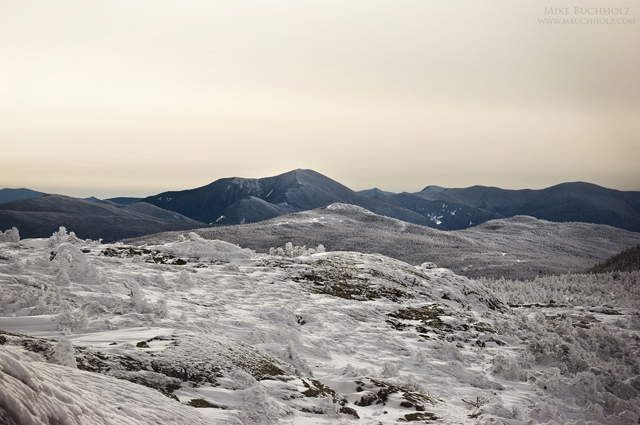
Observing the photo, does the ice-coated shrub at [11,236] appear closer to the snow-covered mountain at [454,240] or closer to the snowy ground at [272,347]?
the snowy ground at [272,347]

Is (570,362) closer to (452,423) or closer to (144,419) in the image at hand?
(452,423)

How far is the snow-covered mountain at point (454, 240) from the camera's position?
87.3m

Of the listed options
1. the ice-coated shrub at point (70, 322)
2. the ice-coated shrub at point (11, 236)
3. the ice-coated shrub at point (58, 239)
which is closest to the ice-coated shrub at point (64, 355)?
the ice-coated shrub at point (70, 322)

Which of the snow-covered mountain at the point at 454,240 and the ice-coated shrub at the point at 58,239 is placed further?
the snow-covered mountain at the point at 454,240

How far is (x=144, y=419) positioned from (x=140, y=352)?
2621 millimetres

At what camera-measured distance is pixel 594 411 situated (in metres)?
10.7

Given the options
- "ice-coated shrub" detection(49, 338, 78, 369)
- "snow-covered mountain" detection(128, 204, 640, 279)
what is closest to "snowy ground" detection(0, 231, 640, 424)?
"ice-coated shrub" detection(49, 338, 78, 369)

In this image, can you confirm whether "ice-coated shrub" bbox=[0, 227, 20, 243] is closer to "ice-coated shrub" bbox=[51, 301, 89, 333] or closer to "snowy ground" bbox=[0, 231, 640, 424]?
"snowy ground" bbox=[0, 231, 640, 424]

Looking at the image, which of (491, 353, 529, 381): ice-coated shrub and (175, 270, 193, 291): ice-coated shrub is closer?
(491, 353, 529, 381): ice-coated shrub

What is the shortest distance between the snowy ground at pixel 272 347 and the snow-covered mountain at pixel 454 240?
5928 centimetres

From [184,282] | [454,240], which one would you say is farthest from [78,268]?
[454,240]

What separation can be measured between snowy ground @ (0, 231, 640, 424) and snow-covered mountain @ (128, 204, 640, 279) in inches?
2334

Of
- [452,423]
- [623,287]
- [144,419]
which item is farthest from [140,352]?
[623,287]

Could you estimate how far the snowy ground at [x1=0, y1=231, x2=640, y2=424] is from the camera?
6473 millimetres
